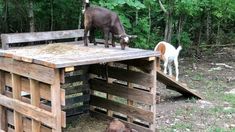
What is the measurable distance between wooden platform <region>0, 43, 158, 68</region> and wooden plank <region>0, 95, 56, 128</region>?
68cm

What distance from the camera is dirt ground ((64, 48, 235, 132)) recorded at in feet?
22.2

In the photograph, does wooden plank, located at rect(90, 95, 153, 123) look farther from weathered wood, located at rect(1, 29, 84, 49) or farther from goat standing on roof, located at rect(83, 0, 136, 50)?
weathered wood, located at rect(1, 29, 84, 49)

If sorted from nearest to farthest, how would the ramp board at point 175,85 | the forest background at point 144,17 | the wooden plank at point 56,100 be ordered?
the wooden plank at point 56,100, the ramp board at point 175,85, the forest background at point 144,17

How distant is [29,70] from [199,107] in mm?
4121

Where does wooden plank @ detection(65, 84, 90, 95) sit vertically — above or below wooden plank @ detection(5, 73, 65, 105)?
below

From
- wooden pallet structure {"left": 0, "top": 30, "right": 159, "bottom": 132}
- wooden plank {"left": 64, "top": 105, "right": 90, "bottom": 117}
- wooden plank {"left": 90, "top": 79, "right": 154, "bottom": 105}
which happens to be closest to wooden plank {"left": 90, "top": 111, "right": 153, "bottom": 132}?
wooden pallet structure {"left": 0, "top": 30, "right": 159, "bottom": 132}

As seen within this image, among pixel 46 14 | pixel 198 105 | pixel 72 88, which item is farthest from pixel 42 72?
pixel 46 14

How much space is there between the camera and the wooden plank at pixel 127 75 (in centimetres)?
596

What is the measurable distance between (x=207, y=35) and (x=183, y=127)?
10.2m

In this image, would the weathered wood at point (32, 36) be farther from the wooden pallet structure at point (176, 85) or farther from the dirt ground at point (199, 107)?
the wooden pallet structure at point (176, 85)

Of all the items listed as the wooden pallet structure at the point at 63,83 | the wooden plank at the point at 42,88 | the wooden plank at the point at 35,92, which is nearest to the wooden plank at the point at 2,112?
the wooden pallet structure at the point at 63,83

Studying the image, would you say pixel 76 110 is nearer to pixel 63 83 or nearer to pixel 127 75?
pixel 127 75

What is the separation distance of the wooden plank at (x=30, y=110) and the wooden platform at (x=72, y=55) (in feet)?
2.22

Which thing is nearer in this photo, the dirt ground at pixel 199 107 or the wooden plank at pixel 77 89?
the dirt ground at pixel 199 107
